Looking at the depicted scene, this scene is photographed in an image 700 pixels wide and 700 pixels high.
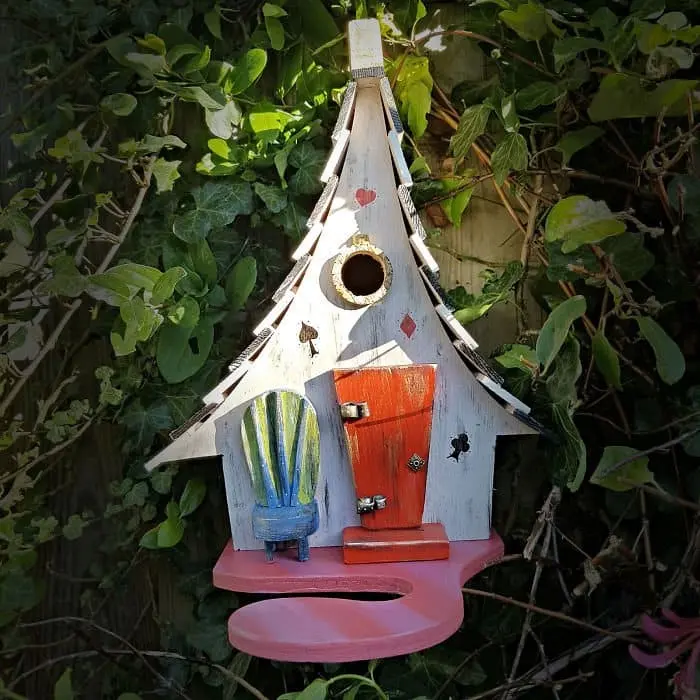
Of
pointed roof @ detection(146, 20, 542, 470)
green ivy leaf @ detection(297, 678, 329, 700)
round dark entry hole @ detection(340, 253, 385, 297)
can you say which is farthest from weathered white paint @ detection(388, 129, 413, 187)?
green ivy leaf @ detection(297, 678, 329, 700)

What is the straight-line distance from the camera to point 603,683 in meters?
1.20

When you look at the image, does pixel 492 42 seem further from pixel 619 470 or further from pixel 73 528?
pixel 73 528

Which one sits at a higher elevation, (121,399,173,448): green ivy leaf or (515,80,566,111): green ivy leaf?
(515,80,566,111): green ivy leaf

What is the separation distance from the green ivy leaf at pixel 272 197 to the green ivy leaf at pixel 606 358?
19.9 inches

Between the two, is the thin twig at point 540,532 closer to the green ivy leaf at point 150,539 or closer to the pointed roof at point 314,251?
the pointed roof at point 314,251

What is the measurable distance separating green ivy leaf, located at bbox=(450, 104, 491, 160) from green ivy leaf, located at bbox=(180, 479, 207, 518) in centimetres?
64

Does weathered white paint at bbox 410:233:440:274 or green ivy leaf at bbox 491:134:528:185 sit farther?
green ivy leaf at bbox 491:134:528:185

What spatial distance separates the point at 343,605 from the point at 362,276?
1.49ft

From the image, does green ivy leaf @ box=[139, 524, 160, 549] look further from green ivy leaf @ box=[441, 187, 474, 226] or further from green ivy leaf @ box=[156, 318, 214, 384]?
green ivy leaf @ box=[441, 187, 474, 226]

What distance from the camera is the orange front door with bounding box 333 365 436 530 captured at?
0.99m

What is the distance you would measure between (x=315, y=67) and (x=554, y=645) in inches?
39.3

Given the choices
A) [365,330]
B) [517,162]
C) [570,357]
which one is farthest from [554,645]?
[517,162]

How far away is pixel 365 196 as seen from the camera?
1.03 metres

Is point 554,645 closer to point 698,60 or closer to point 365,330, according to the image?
point 365,330
